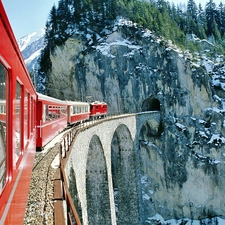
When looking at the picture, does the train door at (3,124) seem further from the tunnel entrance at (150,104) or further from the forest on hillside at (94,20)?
the forest on hillside at (94,20)

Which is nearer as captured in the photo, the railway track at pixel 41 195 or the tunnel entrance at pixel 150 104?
the railway track at pixel 41 195

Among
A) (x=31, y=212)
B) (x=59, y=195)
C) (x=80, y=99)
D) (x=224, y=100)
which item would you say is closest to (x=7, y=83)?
(x=31, y=212)

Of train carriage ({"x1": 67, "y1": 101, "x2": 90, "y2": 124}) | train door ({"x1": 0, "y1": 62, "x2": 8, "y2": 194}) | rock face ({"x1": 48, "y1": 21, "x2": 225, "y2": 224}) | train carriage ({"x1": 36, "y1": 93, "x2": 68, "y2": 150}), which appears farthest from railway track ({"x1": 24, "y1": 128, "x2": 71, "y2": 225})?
rock face ({"x1": 48, "y1": 21, "x2": 225, "y2": 224})

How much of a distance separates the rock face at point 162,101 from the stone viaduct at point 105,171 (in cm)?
338

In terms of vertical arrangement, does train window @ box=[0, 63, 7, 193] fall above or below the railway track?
above

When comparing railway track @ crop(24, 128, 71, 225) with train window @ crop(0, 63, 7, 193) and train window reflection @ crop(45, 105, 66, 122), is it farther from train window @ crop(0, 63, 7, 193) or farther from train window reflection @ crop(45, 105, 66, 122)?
train window @ crop(0, 63, 7, 193)

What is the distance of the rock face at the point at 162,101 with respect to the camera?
36125 millimetres

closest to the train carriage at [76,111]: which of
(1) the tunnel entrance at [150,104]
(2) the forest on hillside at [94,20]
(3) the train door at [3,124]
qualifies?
(1) the tunnel entrance at [150,104]

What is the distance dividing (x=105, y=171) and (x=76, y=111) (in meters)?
5.45

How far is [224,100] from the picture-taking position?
129 ft

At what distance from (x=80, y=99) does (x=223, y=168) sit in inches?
891

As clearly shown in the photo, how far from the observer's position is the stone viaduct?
45.3 feet

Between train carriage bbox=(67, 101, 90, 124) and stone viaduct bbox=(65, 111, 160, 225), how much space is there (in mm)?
2308

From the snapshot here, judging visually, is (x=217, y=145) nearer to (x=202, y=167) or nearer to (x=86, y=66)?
(x=202, y=167)
